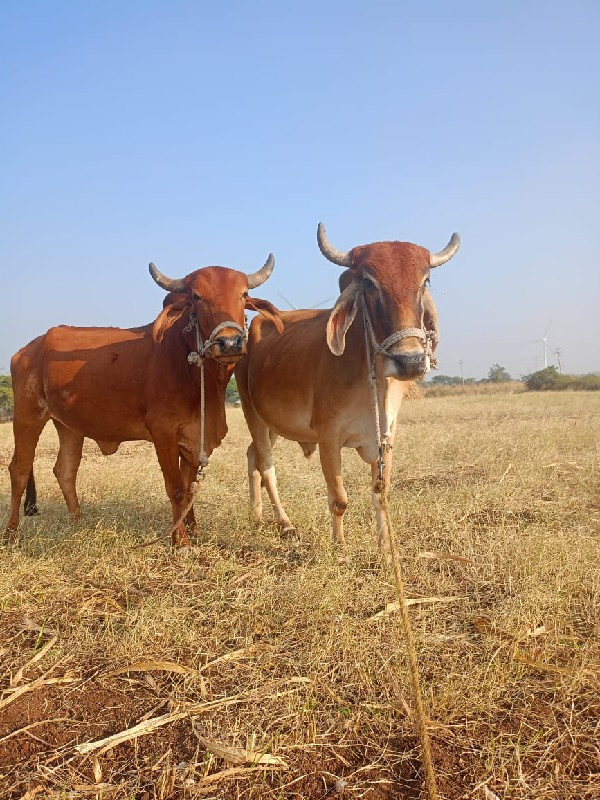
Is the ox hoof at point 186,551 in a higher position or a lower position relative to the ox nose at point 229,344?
lower

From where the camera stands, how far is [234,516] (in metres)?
5.96

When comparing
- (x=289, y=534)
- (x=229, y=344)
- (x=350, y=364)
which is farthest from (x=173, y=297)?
(x=289, y=534)

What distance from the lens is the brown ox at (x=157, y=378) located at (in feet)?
15.5

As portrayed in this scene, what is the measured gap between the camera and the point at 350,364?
464 centimetres

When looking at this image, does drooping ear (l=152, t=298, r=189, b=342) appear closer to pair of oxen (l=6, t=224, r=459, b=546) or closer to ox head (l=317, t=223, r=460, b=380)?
pair of oxen (l=6, t=224, r=459, b=546)

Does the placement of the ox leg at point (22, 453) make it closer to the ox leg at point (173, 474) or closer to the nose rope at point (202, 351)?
the ox leg at point (173, 474)

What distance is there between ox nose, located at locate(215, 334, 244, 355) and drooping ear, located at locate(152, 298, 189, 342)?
616 millimetres

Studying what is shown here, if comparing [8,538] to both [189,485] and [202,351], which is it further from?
[202,351]

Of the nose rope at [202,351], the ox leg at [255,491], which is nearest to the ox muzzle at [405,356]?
the nose rope at [202,351]

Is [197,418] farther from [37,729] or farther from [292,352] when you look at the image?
[37,729]

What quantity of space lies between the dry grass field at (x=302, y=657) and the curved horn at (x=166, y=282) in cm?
206

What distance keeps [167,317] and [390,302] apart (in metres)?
1.82

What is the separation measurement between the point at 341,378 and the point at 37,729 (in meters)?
2.94

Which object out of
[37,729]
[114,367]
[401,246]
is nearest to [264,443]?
[114,367]
